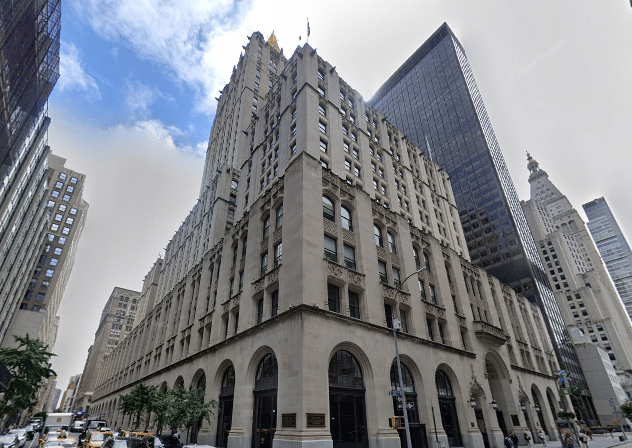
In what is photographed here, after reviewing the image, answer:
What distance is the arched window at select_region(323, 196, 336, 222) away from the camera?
100 ft

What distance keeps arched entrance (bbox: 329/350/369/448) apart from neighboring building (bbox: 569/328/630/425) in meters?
96.6

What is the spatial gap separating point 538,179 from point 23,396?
741 ft

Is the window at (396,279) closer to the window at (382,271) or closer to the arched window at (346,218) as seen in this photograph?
the window at (382,271)

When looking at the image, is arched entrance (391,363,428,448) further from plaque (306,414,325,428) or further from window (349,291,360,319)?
plaque (306,414,325,428)

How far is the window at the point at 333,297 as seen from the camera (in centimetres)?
2595

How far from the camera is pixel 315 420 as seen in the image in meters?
20.5

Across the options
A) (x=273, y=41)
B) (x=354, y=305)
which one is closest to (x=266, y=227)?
(x=354, y=305)

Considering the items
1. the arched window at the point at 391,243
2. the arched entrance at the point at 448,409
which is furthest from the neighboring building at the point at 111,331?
the arched entrance at the point at 448,409

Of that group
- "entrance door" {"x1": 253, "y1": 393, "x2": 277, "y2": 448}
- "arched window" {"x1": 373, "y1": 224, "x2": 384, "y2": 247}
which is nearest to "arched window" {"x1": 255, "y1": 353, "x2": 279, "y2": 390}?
"entrance door" {"x1": 253, "y1": 393, "x2": 277, "y2": 448}

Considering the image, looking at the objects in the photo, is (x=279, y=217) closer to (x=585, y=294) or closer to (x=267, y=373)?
(x=267, y=373)

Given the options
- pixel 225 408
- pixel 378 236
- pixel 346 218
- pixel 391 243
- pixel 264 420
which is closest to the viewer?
pixel 264 420

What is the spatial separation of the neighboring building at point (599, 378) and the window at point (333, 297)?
97510mm

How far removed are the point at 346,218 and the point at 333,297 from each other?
8.69m

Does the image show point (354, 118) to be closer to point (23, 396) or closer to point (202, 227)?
point (202, 227)
